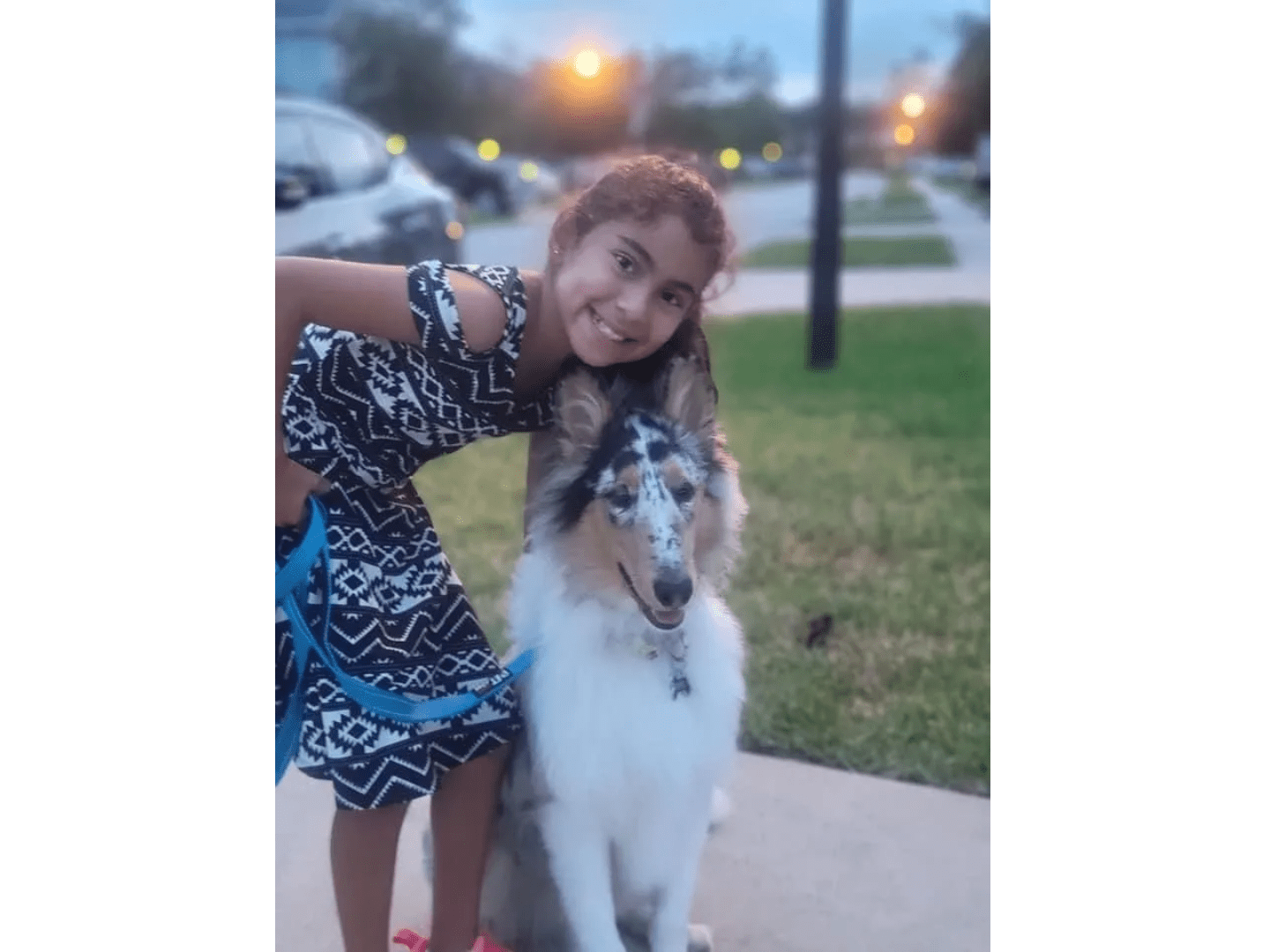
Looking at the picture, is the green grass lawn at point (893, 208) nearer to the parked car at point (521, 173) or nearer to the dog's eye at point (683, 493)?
the parked car at point (521, 173)

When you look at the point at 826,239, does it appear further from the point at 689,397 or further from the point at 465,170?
the point at 689,397

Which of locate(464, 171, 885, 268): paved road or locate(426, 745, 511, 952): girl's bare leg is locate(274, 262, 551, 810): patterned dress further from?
locate(464, 171, 885, 268): paved road

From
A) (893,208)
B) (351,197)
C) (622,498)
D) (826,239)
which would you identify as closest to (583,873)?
(622,498)

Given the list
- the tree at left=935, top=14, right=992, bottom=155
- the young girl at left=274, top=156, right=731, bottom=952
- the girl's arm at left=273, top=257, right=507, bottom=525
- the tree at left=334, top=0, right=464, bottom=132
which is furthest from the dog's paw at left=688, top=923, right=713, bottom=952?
the tree at left=334, top=0, right=464, bottom=132

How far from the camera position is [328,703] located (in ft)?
7.21

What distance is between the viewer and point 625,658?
221 cm

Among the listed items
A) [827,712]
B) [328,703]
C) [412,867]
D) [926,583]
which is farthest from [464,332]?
[926,583]

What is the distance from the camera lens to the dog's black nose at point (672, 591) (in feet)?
6.49

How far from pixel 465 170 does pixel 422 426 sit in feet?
35.0

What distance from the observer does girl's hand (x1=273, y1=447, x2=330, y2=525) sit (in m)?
2.31

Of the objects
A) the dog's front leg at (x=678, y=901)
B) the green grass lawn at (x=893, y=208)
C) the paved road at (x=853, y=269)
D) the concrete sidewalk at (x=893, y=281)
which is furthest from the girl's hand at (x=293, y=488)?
the green grass lawn at (x=893, y=208)

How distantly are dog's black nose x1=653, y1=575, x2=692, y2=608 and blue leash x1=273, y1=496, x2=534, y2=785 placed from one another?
20.8 inches

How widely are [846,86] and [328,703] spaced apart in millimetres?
6603

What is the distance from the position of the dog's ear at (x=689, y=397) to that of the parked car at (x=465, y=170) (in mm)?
7295
